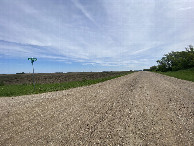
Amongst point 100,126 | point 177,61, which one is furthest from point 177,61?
point 100,126

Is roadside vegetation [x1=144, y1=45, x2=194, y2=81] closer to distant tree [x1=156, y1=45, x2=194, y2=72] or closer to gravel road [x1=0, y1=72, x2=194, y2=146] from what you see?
distant tree [x1=156, y1=45, x2=194, y2=72]

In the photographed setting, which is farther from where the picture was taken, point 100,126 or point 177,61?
point 177,61

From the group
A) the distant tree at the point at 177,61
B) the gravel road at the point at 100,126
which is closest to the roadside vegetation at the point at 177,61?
the distant tree at the point at 177,61

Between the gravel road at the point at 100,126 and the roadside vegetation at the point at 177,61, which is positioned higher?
the roadside vegetation at the point at 177,61

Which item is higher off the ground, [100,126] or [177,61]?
[177,61]

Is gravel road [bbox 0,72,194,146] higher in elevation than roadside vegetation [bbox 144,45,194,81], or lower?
lower

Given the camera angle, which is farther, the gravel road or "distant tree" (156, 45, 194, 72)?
"distant tree" (156, 45, 194, 72)

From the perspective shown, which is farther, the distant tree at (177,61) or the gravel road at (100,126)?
the distant tree at (177,61)

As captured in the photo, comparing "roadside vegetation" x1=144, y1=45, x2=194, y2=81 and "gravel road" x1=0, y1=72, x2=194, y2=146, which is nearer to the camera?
"gravel road" x1=0, y1=72, x2=194, y2=146

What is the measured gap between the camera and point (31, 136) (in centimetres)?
454

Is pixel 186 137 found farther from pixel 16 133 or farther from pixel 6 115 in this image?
pixel 6 115

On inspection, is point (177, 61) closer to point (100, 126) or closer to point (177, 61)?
point (177, 61)

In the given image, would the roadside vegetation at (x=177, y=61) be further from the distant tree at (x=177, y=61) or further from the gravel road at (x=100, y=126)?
the gravel road at (x=100, y=126)

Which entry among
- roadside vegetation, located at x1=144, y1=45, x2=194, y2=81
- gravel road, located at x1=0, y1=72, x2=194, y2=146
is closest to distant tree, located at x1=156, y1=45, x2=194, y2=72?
roadside vegetation, located at x1=144, y1=45, x2=194, y2=81
